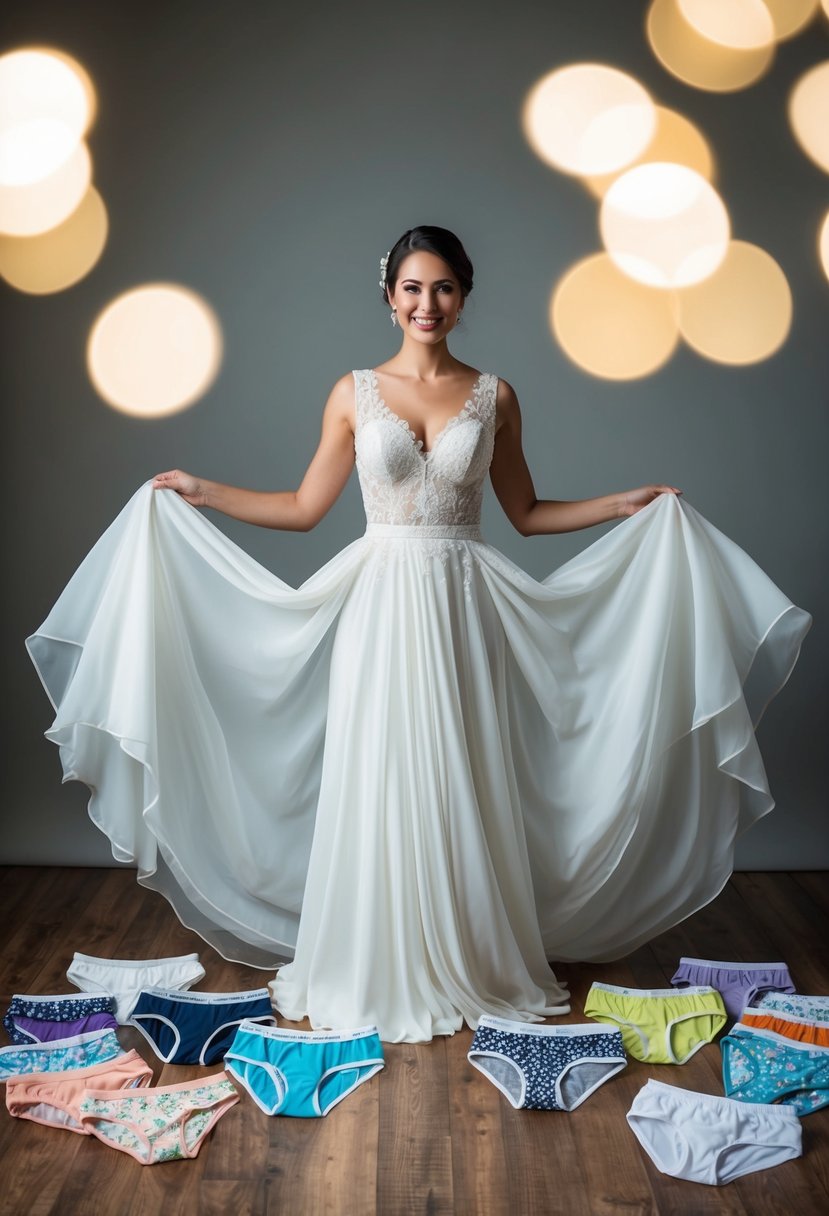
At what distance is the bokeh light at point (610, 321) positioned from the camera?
4.30 meters

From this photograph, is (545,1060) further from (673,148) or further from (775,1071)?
(673,148)

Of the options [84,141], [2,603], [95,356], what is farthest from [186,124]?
[2,603]

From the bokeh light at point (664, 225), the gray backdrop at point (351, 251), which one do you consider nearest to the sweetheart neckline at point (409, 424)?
the gray backdrop at point (351, 251)

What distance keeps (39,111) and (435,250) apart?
6.24ft

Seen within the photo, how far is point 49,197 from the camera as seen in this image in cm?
425

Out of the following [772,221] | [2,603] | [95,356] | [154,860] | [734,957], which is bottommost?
[734,957]

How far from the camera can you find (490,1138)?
264 centimetres

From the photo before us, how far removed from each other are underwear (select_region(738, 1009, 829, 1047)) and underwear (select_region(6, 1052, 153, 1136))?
1520 millimetres

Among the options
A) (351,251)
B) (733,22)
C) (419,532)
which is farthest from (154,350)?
(733,22)

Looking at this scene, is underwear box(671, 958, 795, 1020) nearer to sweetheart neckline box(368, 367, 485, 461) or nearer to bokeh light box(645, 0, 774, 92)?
sweetheart neckline box(368, 367, 485, 461)

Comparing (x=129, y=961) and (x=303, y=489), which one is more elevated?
(x=303, y=489)

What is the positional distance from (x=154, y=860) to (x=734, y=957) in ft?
5.80

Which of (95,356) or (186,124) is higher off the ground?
(186,124)

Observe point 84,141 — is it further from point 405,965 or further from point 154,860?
point 405,965
